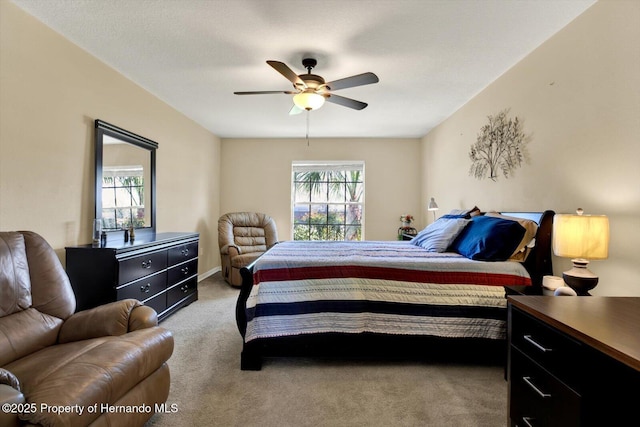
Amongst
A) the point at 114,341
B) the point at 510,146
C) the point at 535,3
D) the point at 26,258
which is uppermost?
→ the point at 535,3

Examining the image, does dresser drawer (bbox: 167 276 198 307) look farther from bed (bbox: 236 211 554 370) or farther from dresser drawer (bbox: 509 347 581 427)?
dresser drawer (bbox: 509 347 581 427)

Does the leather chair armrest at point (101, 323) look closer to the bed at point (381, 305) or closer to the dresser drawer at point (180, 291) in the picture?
the bed at point (381, 305)

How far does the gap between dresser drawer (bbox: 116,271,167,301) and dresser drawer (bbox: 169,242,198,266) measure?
0.21 metres

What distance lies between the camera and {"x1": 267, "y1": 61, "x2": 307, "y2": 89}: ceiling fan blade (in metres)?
2.15

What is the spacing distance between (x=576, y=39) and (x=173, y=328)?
13.5ft

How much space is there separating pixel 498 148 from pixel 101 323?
3.58m

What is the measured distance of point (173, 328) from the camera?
2.96 meters

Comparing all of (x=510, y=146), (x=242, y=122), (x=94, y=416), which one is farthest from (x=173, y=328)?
(x=510, y=146)

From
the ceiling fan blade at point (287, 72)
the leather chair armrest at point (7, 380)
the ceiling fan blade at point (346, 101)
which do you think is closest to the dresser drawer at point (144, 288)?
the leather chair armrest at point (7, 380)

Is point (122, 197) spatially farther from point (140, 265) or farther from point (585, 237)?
point (585, 237)

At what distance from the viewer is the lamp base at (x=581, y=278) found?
168 cm

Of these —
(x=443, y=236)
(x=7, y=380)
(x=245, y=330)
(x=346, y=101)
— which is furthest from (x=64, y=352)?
(x=443, y=236)

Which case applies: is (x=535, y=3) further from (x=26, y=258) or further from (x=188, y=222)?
(x=188, y=222)

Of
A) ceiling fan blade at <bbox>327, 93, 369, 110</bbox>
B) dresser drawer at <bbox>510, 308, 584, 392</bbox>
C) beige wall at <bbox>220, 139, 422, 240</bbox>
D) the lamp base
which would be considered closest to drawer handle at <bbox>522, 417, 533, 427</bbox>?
dresser drawer at <bbox>510, 308, 584, 392</bbox>
